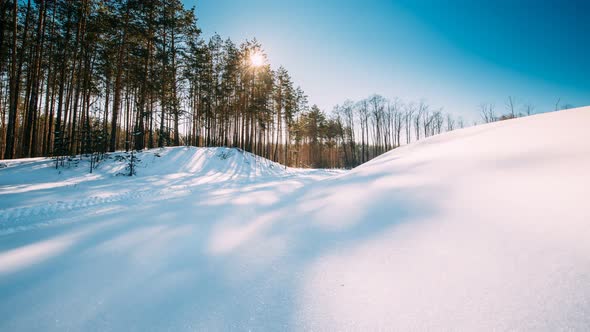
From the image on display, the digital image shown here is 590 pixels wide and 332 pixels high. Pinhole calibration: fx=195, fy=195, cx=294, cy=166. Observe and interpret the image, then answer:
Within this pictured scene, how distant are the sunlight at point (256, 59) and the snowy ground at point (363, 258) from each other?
75.7ft

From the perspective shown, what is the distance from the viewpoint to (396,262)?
1.43 metres

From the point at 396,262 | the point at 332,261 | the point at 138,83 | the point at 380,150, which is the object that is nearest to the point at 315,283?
the point at 332,261

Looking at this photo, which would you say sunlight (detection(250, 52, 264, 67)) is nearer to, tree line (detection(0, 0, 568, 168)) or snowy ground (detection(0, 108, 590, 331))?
tree line (detection(0, 0, 568, 168))

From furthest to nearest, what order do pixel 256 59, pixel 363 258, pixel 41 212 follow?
pixel 256 59 → pixel 41 212 → pixel 363 258

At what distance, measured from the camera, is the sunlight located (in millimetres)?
22078

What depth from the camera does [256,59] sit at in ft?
73.3

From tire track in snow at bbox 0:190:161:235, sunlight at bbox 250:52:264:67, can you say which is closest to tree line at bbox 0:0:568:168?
sunlight at bbox 250:52:264:67

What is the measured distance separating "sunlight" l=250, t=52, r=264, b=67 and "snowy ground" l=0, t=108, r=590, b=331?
23082 mm

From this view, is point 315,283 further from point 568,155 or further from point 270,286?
point 568,155

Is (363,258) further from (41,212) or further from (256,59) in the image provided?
(256,59)

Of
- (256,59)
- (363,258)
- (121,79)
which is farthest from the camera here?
(256,59)

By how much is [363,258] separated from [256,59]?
25.0m

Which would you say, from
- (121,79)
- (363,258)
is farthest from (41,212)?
(121,79)

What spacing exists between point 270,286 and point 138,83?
17.7 m
